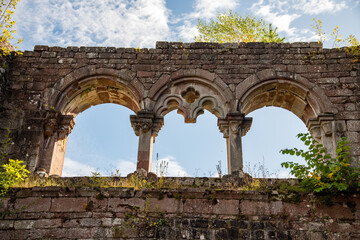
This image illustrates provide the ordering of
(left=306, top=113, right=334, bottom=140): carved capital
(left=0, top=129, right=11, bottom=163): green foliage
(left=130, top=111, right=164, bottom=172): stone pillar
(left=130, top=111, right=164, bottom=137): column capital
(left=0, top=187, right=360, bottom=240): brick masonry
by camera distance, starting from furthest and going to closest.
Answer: (left=130, top=111, right=164, bottom=137): column capital
(left=306, top=113, right=334, bottom=140): carved capital
(left=130, top=111, right=164, bottom=172): stone pillar
(left=0, top=129, right=11, bottom=163): green foliage
(left=0, top=187, right=360, bottom=240): brick masonry

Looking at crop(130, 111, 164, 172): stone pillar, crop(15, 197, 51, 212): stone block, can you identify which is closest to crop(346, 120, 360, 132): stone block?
crop(130, 111, 164, 172): stone pillar

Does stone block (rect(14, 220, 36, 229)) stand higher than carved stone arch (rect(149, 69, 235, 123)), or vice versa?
carved stone arch (rect(149, 69, 235, 123))

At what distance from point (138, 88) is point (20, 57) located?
3.21 metres

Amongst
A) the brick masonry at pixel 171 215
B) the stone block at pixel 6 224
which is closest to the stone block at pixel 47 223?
the brick masonry at pixel 171 215

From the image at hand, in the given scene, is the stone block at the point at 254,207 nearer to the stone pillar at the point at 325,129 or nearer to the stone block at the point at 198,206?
the stone block at the point at 198,206

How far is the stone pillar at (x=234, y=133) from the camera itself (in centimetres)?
876

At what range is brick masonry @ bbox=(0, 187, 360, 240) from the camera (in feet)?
22.4

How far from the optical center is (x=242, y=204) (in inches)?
280

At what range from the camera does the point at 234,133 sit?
29.7ft

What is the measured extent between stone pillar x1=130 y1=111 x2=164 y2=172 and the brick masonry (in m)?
1.66

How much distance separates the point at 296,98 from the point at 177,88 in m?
2.99

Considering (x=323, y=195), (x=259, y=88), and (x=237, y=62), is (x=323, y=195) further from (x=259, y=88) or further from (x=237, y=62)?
(x=237, y=62)

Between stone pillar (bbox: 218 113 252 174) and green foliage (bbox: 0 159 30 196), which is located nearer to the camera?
green foliage (bbox: 0 159 30 196)

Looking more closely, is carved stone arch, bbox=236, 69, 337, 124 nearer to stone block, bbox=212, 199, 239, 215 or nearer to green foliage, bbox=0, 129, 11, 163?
stone block, bbox=212, 199, 239, 215
